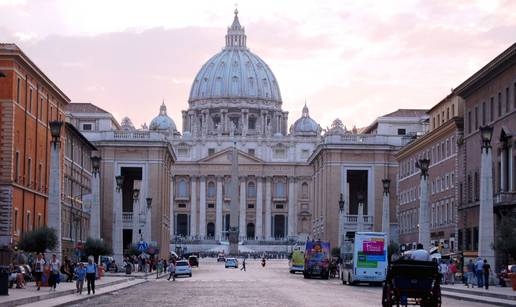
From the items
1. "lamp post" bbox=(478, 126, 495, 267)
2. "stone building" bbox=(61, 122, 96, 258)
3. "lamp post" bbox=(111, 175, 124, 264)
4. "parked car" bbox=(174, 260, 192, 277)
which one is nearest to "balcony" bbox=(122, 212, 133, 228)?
"stone building" bbox=(61, 122, 96, 258)

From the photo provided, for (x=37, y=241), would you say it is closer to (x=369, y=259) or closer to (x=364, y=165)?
(x=369, y=259)

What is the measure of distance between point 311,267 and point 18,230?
78.4 feet

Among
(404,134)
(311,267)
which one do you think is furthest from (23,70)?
(404,134)

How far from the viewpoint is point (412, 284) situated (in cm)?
3350

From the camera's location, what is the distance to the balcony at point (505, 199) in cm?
6895

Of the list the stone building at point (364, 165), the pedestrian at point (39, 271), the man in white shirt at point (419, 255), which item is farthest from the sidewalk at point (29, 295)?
the stone building at point (364, 165)

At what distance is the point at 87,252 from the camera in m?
81.8

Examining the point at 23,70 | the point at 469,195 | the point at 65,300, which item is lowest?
the point at 65,300

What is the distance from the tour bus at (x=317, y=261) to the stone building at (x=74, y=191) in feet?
57.7

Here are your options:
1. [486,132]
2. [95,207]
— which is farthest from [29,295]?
[95,207]

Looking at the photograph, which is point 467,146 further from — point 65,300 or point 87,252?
point 65,300

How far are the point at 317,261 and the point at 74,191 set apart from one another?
28383 millimetres

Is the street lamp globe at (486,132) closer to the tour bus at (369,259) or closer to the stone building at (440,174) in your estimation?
the tour bus at (369,259)

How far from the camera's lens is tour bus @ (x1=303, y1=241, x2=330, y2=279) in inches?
3622
